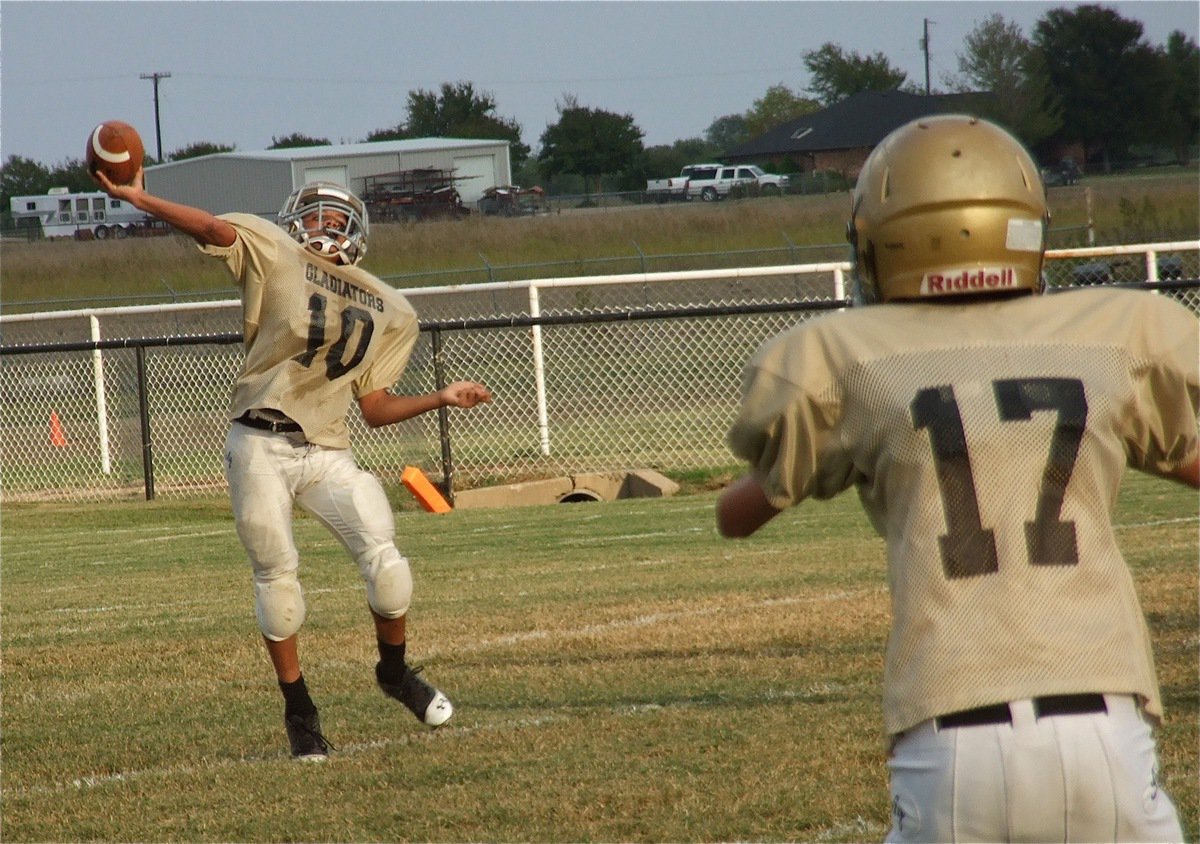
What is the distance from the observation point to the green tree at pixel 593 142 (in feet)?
218

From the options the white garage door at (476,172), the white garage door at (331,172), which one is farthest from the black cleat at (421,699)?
the white garage door at (476,172)

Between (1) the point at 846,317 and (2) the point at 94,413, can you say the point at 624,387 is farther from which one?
(1) the point at 846,317

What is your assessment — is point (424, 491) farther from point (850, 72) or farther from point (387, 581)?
point (850, 72)

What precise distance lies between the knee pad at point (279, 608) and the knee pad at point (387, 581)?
0.29 metres

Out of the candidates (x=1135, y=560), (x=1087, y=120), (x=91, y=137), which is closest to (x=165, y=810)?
(x=91, y=137)

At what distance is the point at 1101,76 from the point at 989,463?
195 ft

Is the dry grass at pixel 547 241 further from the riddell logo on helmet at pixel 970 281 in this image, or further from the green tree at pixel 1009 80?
the riddell logo on helmet at pixel 970 281

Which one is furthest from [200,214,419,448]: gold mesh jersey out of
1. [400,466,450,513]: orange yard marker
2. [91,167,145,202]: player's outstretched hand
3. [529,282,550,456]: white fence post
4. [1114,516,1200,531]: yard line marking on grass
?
[529,282,550,456]: white fence post

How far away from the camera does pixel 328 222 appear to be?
6000 millimetres

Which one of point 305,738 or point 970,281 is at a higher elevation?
point 970,281

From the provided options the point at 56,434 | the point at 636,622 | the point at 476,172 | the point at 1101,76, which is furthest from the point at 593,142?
the point at 636,622

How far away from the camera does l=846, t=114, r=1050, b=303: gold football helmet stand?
239 centimetres

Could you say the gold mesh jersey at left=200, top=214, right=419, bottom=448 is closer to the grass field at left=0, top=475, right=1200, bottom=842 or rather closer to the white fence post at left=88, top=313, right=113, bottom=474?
the grass field at left=0, top=475, right=1200, bottom=842

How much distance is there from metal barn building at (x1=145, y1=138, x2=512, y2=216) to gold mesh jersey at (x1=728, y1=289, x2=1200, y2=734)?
54238 millimetres
